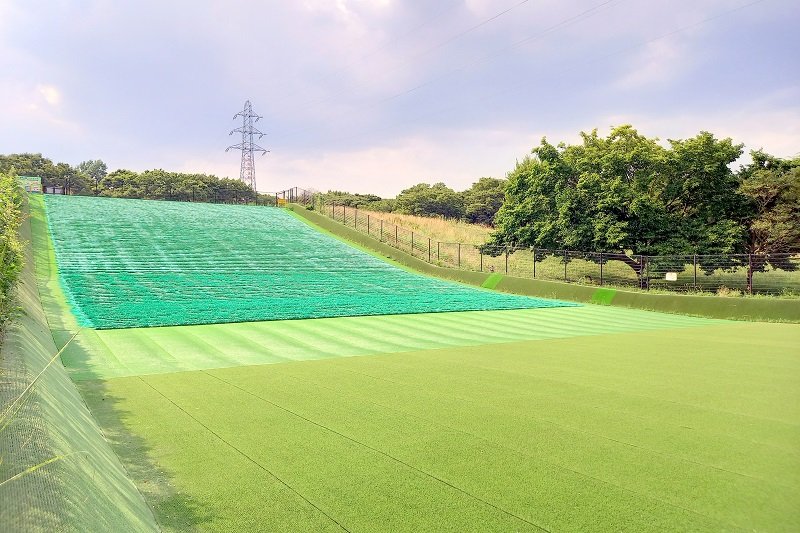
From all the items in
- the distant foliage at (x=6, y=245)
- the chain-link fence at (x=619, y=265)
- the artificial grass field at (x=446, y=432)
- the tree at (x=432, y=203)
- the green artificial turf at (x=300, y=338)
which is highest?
the tree at (x=432, y=203)

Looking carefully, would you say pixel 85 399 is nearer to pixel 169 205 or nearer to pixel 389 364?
pixel 389 364

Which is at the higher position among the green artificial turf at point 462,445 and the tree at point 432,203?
the tree at point 432,203

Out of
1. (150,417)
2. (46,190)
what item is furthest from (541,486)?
(46,190)

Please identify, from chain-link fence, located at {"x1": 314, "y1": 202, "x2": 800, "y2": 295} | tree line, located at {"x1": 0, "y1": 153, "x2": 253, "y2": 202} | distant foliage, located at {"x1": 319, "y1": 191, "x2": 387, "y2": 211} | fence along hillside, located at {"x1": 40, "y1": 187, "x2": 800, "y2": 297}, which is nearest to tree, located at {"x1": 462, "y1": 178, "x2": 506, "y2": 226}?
distant foliage, located at {"x1": 319, "y1": 191, "x2": 387, "y2": 211}

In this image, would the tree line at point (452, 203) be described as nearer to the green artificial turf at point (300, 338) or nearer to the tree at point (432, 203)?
the tree at point (432, 203)

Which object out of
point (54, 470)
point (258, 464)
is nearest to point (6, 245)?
point (258, 464)

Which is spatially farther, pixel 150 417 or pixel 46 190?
pixel 46 190

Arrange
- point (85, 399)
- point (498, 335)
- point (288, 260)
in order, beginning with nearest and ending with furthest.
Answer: point (85, 399), point (498, 335), point (288, 260)

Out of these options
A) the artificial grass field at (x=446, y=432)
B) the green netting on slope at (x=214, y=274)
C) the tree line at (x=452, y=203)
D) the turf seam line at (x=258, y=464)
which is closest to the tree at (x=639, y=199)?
the green netting on slope at (x=214, y=274)

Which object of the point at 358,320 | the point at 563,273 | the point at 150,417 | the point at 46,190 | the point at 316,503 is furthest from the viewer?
the point at 46,190
